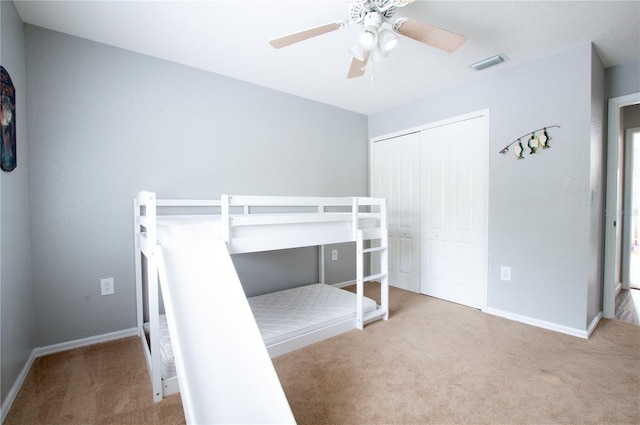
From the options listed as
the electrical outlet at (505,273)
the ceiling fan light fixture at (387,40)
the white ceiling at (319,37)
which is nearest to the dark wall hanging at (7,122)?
the white ceiling at (319,37)

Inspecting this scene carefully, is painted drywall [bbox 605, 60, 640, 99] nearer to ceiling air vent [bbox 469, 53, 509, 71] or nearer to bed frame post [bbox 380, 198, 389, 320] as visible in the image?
ceiling air vent [bbox 469, 53, 509, 71]

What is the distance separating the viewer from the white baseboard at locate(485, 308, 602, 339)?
225cm

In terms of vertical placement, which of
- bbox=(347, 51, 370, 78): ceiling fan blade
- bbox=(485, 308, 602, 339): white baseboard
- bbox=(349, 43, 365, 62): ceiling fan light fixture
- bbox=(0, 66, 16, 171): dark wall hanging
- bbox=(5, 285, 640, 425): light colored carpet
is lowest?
bbox=(5, 285, 640, 425): light colored carpet

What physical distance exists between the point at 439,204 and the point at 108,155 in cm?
307

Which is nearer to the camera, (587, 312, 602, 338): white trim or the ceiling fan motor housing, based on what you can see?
the ceiling fan motor housing

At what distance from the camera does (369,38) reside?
5.06 feet

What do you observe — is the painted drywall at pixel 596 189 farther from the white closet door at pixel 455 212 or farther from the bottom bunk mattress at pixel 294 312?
the bottom bunk mattress at pixel 294 312

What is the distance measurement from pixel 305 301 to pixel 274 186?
121cm

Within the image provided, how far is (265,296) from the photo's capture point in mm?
2799

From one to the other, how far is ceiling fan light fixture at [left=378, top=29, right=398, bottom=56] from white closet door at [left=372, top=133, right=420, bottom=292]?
1.89 m

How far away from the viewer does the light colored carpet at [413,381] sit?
1.42 m

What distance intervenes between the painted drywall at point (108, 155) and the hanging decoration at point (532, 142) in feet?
7.67

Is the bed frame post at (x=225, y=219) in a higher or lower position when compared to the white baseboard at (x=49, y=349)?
higher

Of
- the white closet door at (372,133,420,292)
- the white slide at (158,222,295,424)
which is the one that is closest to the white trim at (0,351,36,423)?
the white slide at (158,222,295,424)
